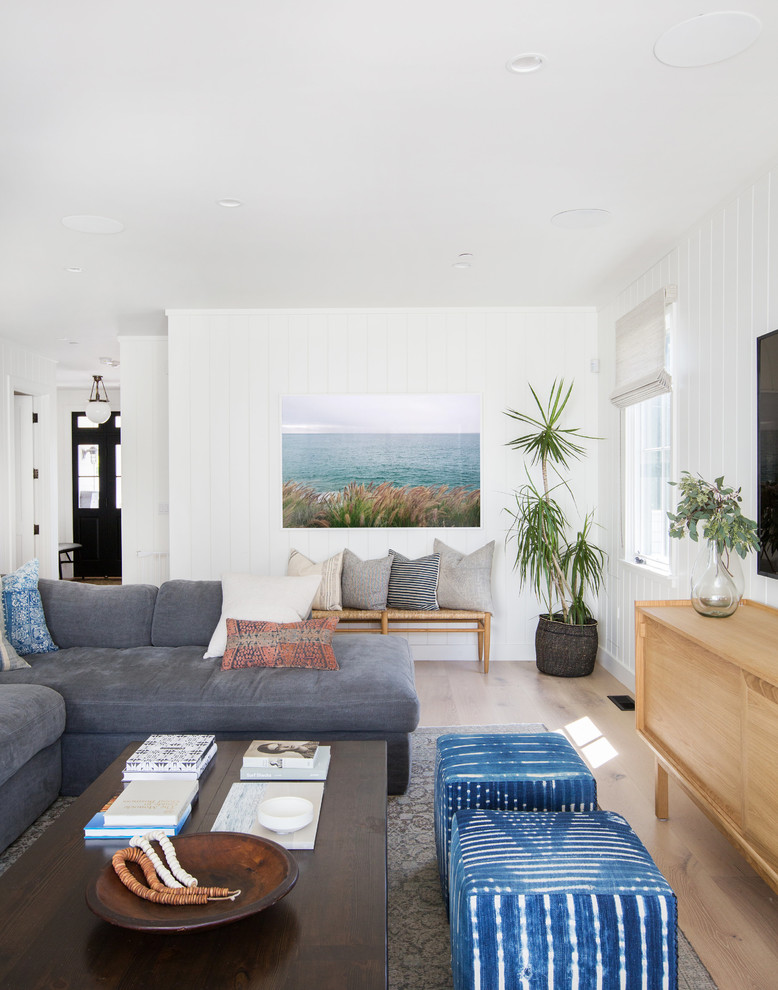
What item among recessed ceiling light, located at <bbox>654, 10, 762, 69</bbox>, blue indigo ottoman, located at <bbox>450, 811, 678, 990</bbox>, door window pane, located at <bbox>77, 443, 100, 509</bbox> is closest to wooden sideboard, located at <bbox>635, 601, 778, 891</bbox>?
blue indigo ottoman, located at <bbox>450, 811, 678, 990</bbox>

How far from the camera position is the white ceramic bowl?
6.12 feet

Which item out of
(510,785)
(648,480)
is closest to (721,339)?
(648,480)

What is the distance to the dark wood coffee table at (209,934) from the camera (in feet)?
4.37

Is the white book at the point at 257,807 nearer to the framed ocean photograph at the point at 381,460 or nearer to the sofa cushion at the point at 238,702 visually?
the sofa cushion at the point at 238,702

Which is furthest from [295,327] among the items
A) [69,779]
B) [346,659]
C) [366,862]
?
[366,862]

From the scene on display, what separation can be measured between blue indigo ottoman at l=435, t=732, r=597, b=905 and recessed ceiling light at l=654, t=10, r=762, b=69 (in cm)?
217

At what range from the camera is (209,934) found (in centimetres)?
146

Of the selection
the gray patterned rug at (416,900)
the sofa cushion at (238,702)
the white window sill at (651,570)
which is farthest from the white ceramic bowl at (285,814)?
the white window sill at (651,570)

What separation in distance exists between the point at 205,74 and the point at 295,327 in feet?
10.3

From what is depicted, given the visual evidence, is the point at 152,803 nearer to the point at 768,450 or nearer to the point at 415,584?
the point at 768,450

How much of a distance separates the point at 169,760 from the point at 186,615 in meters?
1.56

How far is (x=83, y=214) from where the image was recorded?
3.39 meters

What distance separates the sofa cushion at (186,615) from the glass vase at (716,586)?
2326 mm

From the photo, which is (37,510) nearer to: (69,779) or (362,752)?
(69,779)
